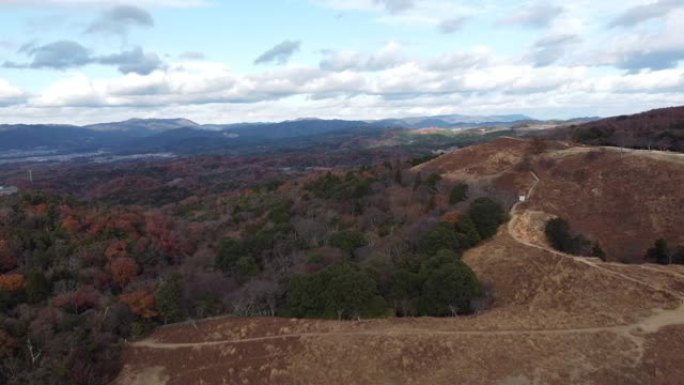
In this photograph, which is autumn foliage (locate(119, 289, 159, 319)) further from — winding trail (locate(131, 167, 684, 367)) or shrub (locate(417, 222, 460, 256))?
shrub (locate(417, 222, 460, 256))

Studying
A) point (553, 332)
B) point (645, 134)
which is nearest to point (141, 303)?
point (553, 332)

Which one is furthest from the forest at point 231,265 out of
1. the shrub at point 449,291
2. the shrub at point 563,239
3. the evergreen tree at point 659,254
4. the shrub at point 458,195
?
the evergreen tree at point 659,254

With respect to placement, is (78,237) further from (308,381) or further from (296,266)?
(308,381)

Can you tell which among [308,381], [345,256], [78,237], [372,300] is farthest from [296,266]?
[78,237]

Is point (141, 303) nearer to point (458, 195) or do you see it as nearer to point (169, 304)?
point (169, 304)

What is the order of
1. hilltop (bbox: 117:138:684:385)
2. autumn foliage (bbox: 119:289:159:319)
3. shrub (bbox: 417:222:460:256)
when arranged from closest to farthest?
hilltop (bbox: 117:138:684:385) → autumn foliage (bbox: 119:289:159:319) → shrub (bbox: 417:222:460:256)

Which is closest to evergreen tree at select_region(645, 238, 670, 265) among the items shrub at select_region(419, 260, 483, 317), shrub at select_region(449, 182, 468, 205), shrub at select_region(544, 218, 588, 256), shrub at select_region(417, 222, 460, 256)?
shrub at select_region(544, 218, 588, 256)

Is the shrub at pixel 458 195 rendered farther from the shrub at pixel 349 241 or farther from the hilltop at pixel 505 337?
the shrub at pixel 349 241

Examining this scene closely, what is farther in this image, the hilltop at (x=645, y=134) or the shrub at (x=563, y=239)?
the hilltop at (x=645, y=134)
